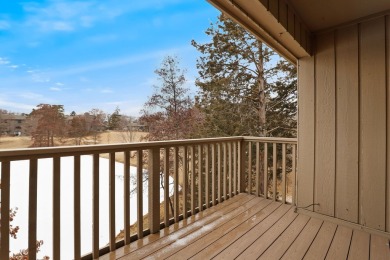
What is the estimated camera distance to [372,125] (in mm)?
2305

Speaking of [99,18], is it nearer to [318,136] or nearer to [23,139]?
[23,139]

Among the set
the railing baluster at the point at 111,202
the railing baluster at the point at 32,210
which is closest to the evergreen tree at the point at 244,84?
the railing baluster at the point at 111,202

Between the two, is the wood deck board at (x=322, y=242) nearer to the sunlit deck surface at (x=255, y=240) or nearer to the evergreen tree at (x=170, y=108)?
the sunlit deck surface at (x=255, y=240)

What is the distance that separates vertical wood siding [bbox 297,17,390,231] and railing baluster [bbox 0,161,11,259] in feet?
9.20

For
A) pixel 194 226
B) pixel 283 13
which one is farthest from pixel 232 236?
pixel 283 13

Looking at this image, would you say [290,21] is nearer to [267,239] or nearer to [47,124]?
[267,239]

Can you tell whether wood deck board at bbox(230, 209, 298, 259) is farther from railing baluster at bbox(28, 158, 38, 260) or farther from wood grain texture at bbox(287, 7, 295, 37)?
wood grain texture at bbox(287, 7, 295, 37)

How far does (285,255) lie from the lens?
1.95m

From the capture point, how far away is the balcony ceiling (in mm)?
2074

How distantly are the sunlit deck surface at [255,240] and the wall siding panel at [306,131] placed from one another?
29 cm

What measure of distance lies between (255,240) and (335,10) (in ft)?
7.35

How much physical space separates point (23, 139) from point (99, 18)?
371 inches

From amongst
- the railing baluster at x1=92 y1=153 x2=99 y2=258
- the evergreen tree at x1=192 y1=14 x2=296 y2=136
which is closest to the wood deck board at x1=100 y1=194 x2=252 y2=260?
the railing baluster at x1=92 y1=153 x2=99 y2=258

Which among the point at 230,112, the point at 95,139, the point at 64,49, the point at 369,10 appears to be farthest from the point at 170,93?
the point at 64,49
